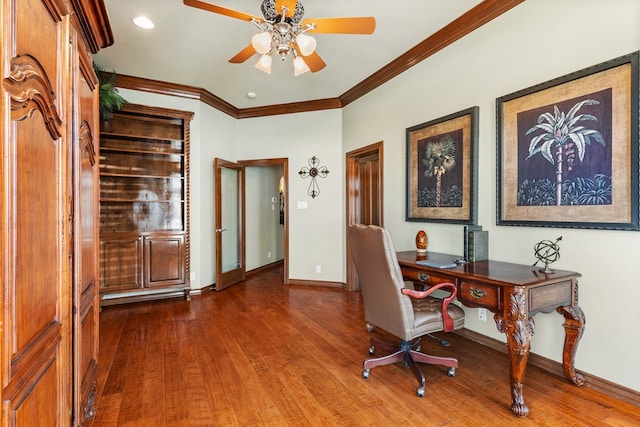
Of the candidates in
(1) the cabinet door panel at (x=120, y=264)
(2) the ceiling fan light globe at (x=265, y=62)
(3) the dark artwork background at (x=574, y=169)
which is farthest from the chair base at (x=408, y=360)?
(1) the cabinet door panel at (x=120, y=264)

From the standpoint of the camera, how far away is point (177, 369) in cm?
244

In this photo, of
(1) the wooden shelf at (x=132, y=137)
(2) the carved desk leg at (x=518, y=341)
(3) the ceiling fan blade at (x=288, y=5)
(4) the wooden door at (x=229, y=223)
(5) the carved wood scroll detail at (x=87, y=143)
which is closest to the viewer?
(5) the carved wood scroll detail at (x=87, y=143)

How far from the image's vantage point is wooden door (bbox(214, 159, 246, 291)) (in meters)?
4.73

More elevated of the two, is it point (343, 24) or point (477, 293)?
point (343, 24)

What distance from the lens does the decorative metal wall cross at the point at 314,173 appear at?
4.98 m

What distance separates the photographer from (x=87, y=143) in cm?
177

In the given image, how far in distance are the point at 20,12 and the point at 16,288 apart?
768mm

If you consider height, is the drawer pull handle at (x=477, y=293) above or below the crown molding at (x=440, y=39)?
below

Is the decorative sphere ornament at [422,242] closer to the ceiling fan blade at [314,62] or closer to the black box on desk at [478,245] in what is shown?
the black box on desk at [478,245]

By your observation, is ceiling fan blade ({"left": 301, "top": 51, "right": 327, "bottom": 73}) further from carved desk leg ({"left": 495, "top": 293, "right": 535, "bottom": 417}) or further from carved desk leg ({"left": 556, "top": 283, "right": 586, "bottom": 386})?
carved desk leg ({"left": 556, "top": 283, "right": 586, "bottom": 386})

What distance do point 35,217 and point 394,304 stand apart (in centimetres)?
189

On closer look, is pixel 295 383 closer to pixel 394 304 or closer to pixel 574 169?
pixel 394 304

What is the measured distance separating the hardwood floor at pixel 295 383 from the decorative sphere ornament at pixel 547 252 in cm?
80

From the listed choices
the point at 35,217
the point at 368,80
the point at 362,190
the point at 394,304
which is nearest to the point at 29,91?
the point at 35,217
